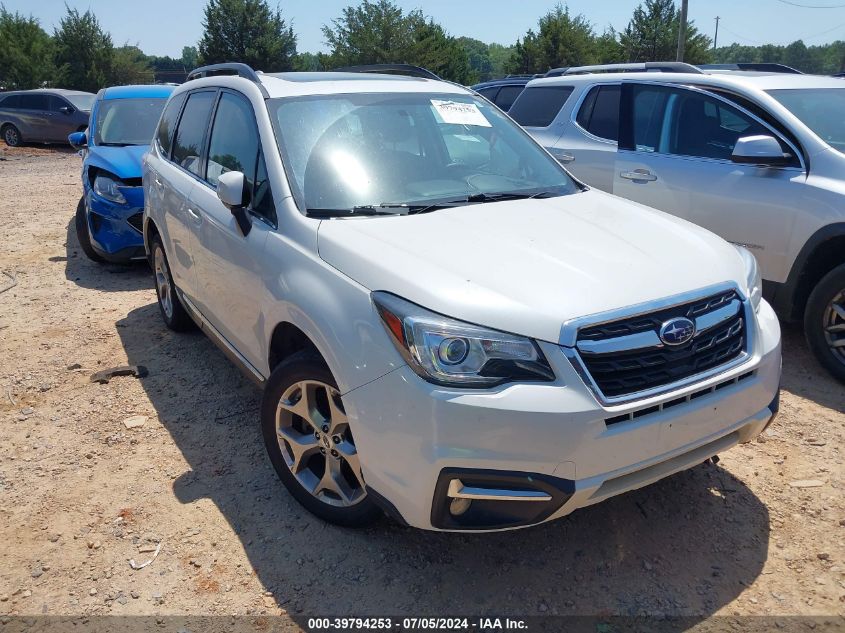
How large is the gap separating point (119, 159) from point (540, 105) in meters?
4.22

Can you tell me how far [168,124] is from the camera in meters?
5.10

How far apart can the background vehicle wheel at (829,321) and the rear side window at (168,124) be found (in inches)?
171

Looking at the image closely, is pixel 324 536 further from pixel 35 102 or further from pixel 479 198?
pixel 35 102

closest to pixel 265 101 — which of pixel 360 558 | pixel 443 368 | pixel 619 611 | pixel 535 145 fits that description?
pixel 535 145

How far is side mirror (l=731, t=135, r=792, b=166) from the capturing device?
177 inches

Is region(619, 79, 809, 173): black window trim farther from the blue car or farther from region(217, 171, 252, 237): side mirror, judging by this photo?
the blue car

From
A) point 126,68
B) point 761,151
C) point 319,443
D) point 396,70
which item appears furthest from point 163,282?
point 126,68

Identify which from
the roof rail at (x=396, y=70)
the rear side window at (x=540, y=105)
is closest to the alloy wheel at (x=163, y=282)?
the roof rail at (x=396, y=70)

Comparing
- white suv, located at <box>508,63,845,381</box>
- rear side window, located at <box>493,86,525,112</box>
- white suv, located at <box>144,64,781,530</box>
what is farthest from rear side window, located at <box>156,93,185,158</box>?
rear side window, located at <box>493,86,525,112</box>

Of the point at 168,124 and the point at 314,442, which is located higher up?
the point at 168,124

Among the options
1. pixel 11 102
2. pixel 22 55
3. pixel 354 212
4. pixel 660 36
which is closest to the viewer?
pixel 354 212

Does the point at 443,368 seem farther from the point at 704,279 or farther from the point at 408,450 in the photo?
the point at 704,279

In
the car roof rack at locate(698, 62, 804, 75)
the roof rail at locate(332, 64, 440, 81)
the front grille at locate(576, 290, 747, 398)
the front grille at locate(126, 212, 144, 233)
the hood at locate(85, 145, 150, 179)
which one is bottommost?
the front grille at locate(126, 212, 144, 233)

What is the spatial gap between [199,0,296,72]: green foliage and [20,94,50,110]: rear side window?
853 inches
